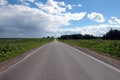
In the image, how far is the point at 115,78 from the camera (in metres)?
8.80

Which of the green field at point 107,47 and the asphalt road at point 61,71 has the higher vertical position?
the asphalt road at point 61,71

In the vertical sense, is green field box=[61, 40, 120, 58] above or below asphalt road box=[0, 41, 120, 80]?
below

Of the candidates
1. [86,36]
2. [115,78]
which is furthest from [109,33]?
[115,78]

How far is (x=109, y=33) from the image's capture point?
132750mm

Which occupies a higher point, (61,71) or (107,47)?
(61,71)

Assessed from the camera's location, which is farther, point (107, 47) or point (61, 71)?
point (107, 47)

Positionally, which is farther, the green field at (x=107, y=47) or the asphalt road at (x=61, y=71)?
the green field at (x=107, y=47)

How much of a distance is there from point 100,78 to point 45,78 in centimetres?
219

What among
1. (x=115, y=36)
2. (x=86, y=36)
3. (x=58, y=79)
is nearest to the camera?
(x=58, y=79)

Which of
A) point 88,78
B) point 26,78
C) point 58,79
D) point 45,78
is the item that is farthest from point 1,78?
point 88,78

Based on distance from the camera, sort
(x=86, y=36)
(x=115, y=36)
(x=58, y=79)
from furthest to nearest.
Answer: (x=86, y=36), (x=115, y=36), (x=58, y=79)

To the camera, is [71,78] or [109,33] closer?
[71,78]

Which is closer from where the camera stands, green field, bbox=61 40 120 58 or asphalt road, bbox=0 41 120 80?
asphalt road, bbox=0 41 120 80

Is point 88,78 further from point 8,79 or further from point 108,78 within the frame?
point 8,79
